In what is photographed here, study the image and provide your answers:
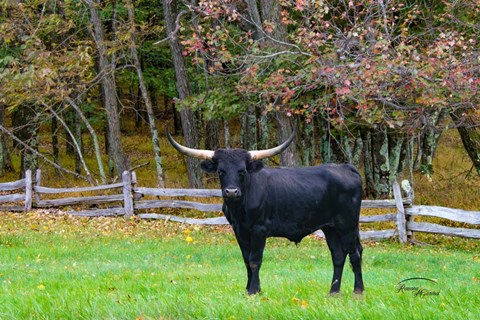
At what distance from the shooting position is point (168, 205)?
67.3 ft


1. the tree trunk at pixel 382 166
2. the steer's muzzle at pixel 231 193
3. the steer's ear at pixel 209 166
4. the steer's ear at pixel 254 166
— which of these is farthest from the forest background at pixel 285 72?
the steer's muzzle at pixel 231 193

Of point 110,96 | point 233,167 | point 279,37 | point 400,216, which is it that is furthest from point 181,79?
point 233,167

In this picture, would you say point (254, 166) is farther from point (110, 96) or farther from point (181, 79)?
point (110, 96)

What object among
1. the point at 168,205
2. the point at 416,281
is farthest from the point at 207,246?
the point at 416,281

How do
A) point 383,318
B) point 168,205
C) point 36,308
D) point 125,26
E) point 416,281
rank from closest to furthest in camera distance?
point 383,318 → point 36,308 → point 416,281 → point 168,205 → point 125,26

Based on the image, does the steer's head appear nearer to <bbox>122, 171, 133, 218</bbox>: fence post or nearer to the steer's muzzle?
the steer's muzzle

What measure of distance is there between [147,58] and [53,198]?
8.92 metres

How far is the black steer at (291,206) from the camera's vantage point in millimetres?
8156

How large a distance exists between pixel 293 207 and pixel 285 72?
34.3ft

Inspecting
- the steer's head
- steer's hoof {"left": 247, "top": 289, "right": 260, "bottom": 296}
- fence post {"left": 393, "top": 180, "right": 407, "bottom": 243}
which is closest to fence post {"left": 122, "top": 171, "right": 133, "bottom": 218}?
fence post {"left": 393, "top": 180, "right": 407, "bottom": 243}

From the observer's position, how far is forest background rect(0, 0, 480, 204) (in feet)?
46.6

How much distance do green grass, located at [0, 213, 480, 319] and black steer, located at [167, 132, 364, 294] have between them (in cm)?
54

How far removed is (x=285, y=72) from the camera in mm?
18391

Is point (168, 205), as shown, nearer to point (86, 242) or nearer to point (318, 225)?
point (86, 242)
